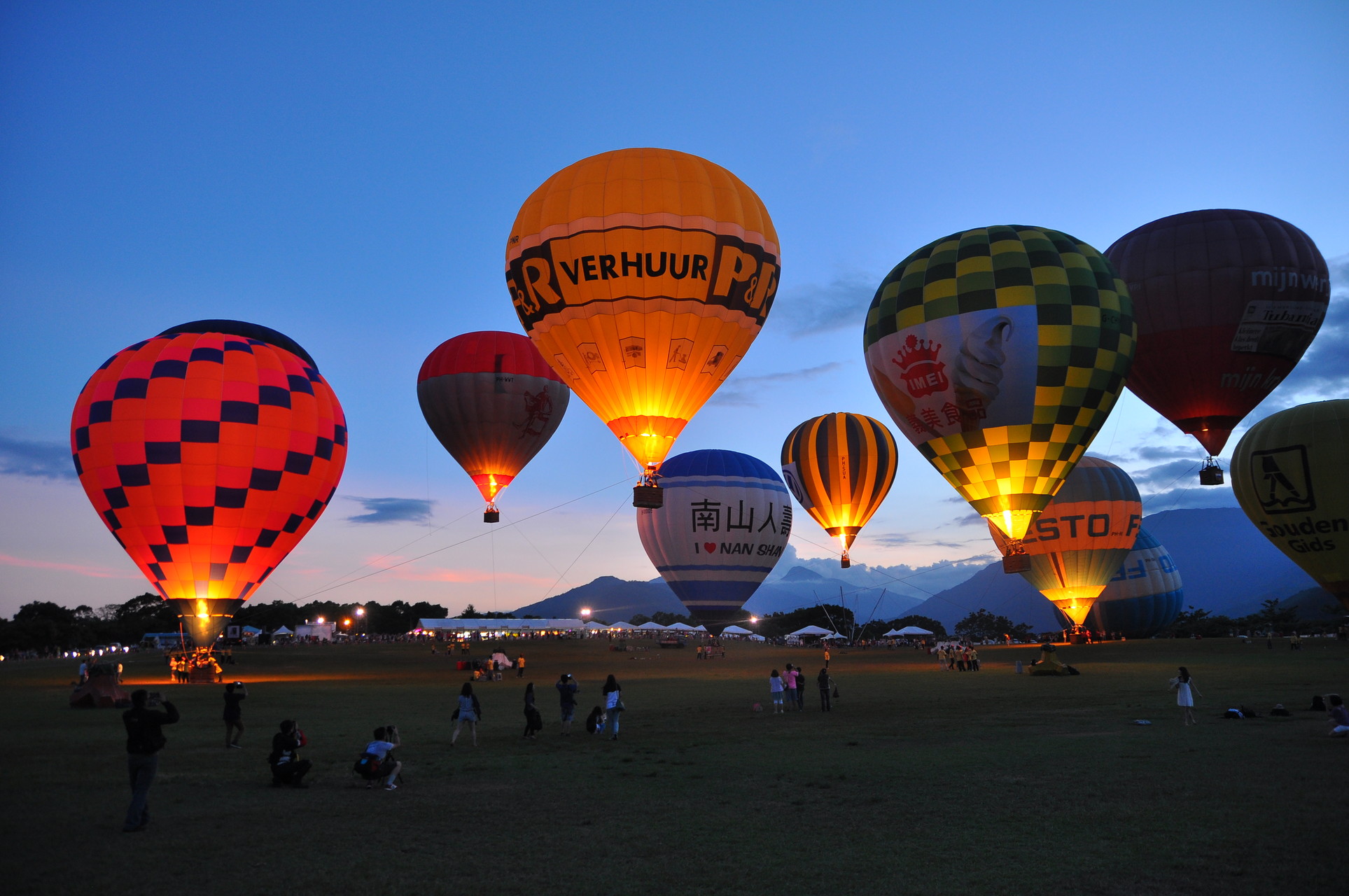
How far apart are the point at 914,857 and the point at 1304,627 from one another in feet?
288

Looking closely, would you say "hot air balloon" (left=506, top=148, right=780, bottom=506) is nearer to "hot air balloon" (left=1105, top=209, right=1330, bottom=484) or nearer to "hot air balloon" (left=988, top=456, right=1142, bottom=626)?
"hot air balloon" (left=1105, top=209, right=1330, bottom=484)

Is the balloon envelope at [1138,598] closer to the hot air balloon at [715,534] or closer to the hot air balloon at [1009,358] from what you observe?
the hot air balloon at [715,534]

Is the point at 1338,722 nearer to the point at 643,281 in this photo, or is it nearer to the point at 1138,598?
the point at 643,281

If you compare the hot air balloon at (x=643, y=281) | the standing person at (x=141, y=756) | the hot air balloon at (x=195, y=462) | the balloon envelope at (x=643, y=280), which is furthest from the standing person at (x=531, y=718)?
the hot air balloon at (x=195, y=462)

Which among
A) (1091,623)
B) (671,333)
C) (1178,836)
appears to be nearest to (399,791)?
(1178,836)

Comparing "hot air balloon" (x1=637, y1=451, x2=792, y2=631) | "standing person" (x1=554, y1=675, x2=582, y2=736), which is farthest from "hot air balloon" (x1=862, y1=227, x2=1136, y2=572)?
"hot air balloon" (x1=637, y1=451, x2=792, y2=631)

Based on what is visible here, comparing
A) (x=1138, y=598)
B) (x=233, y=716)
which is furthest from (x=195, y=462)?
(x=1138, y=598)

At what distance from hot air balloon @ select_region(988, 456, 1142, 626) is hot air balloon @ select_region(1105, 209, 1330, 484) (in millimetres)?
14970

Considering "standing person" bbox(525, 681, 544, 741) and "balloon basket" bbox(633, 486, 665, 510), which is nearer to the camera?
"standing person" bbox(525, 681, 544, 741)

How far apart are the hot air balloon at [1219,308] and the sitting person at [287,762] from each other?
30394 millimetres

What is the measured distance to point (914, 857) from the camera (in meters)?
7.50

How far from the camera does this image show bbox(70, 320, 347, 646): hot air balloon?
27906 millimetres

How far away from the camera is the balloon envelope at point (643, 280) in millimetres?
23547

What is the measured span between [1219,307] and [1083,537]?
19.6 m
